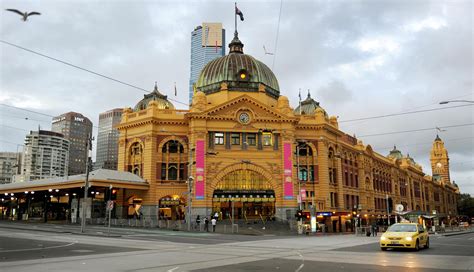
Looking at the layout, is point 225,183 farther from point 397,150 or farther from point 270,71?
point 397,150

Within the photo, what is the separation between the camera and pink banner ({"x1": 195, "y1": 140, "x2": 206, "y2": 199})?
6009 centimetres

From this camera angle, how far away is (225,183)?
6238cm

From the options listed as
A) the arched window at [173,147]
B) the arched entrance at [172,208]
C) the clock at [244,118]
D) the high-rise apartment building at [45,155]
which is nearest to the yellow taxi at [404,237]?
the clock at [244,118]

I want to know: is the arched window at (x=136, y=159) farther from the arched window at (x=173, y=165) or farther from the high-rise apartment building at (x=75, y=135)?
the high-rise apartment building at (x=75, y=135)

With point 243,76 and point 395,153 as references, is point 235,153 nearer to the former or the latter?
point 243,76

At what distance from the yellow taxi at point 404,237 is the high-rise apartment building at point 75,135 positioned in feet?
409

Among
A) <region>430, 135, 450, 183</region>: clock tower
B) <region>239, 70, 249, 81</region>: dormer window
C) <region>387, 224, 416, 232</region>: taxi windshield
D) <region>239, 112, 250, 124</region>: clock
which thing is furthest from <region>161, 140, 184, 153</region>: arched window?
<region>430, 135, 450, 183</region>: clock tower

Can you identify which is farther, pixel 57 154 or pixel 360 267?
pixel 57 154

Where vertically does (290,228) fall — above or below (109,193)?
below

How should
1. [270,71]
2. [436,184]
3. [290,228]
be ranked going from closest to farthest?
[290,228] → [270,71] → [436,184]

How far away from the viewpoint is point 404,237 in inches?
930

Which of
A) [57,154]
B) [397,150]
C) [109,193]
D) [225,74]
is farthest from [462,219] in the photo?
[109,193]

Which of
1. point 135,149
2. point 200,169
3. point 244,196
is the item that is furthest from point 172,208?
point 244,196

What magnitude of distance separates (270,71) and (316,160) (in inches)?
698
